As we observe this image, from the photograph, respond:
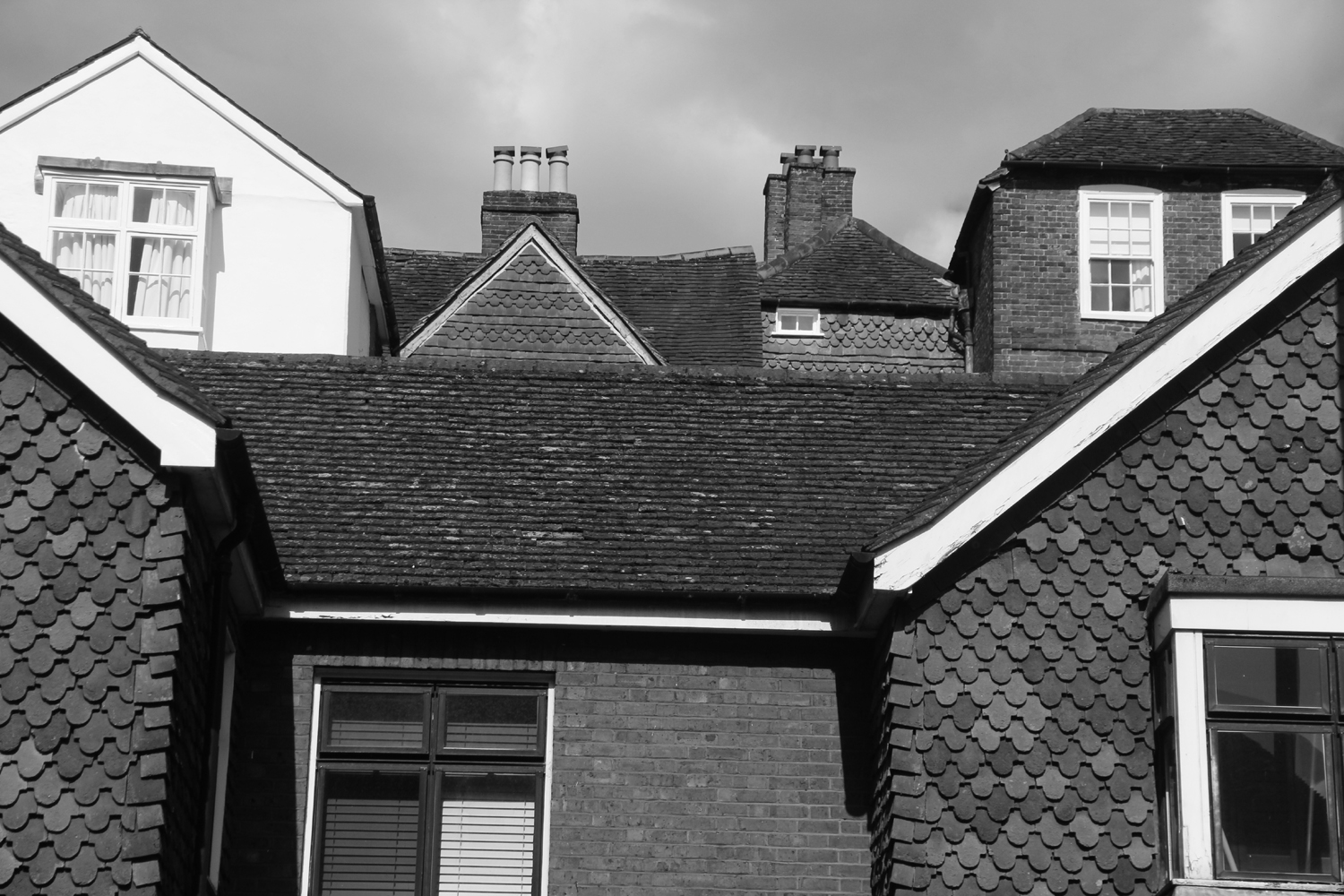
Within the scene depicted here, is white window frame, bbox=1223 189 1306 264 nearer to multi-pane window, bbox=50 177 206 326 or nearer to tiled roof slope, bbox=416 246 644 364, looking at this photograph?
tiled roof slope, bbox=416 246 644 364

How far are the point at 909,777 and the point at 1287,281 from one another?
154 inches

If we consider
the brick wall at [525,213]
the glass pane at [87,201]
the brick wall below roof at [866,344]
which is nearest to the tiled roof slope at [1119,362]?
the glass pane at [87,201]

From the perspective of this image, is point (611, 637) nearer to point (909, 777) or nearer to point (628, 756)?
point (628, 756)

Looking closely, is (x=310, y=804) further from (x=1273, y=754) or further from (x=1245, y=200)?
(x=1245, y=200)

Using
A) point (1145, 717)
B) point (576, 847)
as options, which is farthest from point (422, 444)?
point (1145, 717)

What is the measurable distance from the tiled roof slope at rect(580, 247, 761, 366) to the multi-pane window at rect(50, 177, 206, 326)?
9.30 m

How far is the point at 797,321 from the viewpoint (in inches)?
1414

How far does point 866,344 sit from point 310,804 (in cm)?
2479

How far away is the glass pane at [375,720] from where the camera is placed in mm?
12086

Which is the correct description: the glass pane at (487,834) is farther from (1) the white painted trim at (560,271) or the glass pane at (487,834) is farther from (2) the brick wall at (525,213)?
(2) the brick wall at (525,213)

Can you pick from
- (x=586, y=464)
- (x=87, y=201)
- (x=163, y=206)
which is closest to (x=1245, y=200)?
(x=163, y=206)

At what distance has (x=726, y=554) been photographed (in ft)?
41.3

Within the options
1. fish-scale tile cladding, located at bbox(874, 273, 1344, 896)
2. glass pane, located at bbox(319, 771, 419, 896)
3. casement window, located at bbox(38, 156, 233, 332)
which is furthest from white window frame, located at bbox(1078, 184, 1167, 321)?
glass pane, located at bbox(319, 771, 419, 896)

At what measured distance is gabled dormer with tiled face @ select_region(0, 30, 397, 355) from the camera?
68.6 feet
